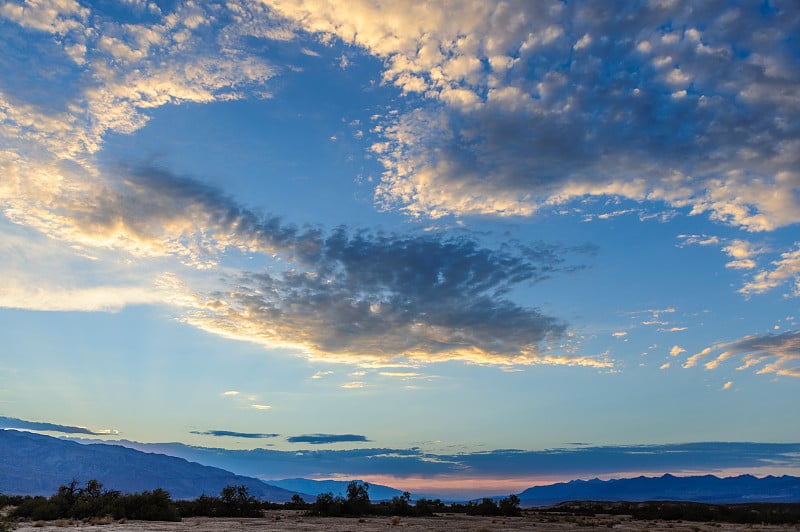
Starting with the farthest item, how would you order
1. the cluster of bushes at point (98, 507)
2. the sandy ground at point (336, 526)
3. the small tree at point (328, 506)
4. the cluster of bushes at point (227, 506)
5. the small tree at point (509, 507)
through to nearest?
the small tree at point (509, 507) < the small tree at point (328, 506) < the cluster of bushes at point (227, 506) < the cluster of bushes at point (98, 507) < the sandy ground at point (336, 526)

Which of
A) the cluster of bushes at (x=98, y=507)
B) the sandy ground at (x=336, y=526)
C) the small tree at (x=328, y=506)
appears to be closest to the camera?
the sandy ground at (x=336, y=526)

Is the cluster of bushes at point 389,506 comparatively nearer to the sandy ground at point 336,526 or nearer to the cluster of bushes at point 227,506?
the cluster of bushes at point 227,506

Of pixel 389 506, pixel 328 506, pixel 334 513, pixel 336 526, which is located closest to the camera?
pixel 336 526

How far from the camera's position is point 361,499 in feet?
291

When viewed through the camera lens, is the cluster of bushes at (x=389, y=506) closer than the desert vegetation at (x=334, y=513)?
No

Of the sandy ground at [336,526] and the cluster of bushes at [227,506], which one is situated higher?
the sandy ground at [336,526]

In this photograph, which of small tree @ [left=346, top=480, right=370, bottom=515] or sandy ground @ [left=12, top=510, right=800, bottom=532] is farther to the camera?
small tree @ [left=346, top=480, right=370, bottom=515]

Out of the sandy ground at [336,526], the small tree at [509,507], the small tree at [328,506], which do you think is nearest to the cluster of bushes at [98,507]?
the sandy ground at [336,526]

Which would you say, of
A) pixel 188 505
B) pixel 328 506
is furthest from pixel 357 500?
pixel 188 505

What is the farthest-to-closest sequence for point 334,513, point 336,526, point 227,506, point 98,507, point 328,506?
point 328,506, point 334,513, point 227,506, point 98,507, point 336,526

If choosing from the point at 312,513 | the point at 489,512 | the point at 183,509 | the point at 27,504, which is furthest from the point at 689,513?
the point at 27,504

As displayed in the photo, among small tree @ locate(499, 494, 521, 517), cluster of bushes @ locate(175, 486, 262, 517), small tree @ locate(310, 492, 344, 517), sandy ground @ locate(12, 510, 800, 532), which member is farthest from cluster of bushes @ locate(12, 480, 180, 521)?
small tree @ locate(499, 494, 521, 517)

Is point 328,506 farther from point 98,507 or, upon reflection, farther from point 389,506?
point 98,507

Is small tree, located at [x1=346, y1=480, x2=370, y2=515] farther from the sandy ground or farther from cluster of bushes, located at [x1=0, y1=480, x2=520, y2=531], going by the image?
the sandy ground
